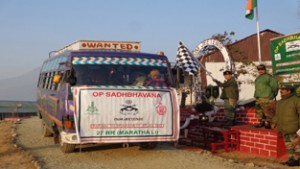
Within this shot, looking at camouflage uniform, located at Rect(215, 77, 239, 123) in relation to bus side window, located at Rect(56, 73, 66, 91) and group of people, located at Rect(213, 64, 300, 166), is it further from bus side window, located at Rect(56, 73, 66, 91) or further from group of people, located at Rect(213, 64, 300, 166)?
bus side window, located at Rect(56, 73, 66, 91)

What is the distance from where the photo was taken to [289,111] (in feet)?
25.2

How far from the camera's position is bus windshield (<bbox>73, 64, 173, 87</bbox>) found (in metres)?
8.47

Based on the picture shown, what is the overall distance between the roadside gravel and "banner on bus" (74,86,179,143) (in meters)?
0.46

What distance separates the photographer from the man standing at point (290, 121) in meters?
7.63

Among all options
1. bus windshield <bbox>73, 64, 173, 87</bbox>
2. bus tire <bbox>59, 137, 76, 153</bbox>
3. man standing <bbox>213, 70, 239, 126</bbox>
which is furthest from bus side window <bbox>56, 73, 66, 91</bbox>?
man standing <bbox>213, 70, 239, 126</bbox>

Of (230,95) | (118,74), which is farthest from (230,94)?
(118,74)

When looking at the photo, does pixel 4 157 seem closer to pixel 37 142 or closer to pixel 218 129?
pixel 37 142

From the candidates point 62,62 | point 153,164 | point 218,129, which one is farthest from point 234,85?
point 62,62

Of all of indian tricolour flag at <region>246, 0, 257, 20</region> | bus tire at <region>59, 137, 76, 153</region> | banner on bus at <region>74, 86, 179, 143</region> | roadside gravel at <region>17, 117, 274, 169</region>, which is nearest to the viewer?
roadside gravel at <region>17, 117, 274, 169</region>

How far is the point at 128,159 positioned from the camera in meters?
8.21

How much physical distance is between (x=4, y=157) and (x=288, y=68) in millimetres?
8662

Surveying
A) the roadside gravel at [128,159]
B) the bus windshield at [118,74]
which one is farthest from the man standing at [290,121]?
the bus windshield at [118,74]

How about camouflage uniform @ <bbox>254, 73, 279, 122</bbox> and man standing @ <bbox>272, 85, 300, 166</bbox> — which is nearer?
man standing @ <bbox>272, 85, 300, 166</bbox>

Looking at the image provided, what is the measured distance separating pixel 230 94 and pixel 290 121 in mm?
2742
